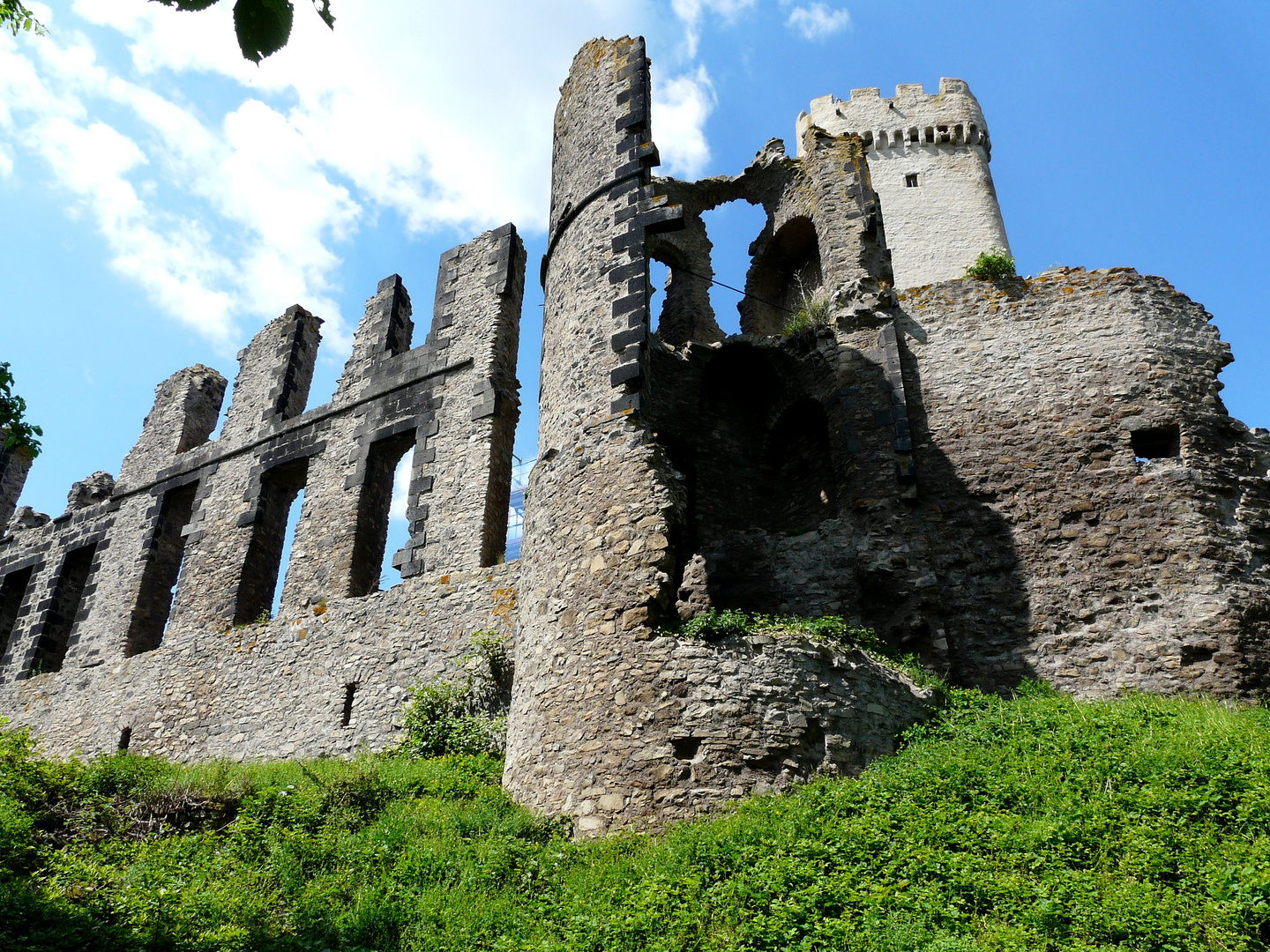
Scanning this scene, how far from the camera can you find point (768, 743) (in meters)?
7.26

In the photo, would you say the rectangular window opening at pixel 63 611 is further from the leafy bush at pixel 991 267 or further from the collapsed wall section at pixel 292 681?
the leafy bush at pixel 991 267

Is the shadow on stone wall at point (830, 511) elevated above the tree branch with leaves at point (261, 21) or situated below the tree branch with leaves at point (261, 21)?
above

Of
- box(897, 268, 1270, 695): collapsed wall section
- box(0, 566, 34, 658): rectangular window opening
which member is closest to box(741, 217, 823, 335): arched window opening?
box(897, 268, 1270, 695): collapsed wall section

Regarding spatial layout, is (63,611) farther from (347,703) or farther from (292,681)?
(347,703)

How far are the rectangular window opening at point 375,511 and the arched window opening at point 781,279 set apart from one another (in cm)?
594

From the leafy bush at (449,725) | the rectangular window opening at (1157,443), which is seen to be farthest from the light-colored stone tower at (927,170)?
the leafy bush at (449,725)

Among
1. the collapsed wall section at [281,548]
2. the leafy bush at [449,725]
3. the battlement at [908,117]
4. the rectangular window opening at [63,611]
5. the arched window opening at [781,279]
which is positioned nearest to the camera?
the leafy bush at [449,725]

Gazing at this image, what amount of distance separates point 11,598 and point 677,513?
1546cm

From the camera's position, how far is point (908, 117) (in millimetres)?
26109

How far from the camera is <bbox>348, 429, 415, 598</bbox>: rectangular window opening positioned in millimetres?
12531

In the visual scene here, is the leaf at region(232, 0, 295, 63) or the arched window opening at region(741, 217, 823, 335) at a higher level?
the arched window opening at region(741, 217, 823, 335)

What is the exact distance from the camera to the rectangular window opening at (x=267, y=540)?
45.0 ft

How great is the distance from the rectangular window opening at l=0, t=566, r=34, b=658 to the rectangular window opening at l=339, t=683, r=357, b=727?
987cm

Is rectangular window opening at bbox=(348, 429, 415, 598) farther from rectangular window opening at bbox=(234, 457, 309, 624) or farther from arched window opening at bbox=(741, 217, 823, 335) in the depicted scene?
arched window opening at bbox=(741, 217, 823, 335)
